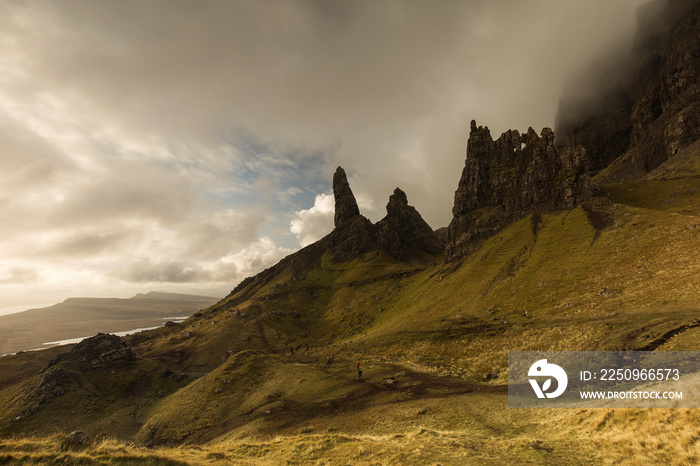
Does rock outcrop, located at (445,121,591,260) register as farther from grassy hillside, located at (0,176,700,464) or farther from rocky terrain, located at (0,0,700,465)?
grassy hillside, located at (0,176,700,464)

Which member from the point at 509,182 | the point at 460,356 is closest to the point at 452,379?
the point at 460,356

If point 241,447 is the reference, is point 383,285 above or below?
above

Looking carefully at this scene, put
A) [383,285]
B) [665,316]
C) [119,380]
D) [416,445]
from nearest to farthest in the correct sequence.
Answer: [416,445] → [665,316] → [119,380] → [383,285]

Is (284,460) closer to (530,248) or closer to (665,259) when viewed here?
(665,259)

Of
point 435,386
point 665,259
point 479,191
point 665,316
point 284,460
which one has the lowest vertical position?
point 435,386

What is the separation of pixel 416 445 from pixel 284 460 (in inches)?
435

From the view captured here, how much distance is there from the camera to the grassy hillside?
68.9ft

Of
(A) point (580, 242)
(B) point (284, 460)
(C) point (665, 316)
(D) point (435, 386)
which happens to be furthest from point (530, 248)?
(B) point (284, 460)

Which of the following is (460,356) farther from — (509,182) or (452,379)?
(509,182)

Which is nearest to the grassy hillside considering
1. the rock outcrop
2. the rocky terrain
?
the rocky terrain

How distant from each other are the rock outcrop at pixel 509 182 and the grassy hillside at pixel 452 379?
9.71 m

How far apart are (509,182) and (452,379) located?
127 metres

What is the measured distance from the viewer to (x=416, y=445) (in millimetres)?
23359

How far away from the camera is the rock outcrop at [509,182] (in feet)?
403
